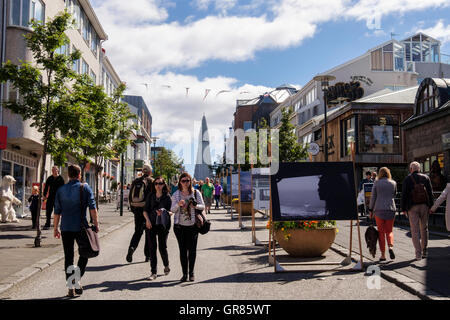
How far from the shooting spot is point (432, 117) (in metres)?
22.0

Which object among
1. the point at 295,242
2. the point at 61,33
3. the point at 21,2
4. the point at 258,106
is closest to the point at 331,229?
the point at 295,242

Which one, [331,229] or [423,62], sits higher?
[423,62]

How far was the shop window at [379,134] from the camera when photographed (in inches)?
1512

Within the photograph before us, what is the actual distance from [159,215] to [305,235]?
326 cm

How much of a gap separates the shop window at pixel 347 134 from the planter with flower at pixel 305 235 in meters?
29.4

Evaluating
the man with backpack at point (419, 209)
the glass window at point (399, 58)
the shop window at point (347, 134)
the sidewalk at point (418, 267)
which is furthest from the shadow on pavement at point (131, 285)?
the glass window at point (399, 58)

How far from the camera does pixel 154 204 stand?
27.9 ft

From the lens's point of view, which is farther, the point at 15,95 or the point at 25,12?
the point at 25,12

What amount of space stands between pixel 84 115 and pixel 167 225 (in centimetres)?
595

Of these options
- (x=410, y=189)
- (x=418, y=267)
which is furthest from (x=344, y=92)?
(x=418, y=267)

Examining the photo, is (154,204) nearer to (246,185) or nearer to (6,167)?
(246,185)

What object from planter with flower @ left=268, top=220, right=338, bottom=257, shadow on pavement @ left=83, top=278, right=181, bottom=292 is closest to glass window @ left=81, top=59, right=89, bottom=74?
planter with flower @ left=268, top=220, right=338, bottom=257
